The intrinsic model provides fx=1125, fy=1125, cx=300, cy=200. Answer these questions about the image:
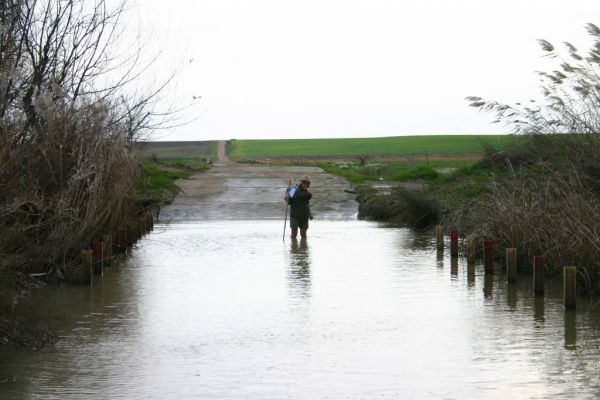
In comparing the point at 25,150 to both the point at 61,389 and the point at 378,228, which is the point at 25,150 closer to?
the point at 61,389

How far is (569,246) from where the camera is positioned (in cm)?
1554

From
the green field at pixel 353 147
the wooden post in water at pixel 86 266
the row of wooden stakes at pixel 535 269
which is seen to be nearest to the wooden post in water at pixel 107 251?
the wooden post in water at pixel 86 266

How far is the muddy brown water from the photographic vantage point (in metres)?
9.84

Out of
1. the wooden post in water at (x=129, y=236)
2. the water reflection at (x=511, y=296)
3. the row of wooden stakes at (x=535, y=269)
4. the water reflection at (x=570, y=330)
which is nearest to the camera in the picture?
the water reflection at (x=570, y=330)

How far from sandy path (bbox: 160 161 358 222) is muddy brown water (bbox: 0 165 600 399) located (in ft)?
46.4

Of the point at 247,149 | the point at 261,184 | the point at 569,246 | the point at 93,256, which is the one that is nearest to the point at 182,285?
the point at 93,256

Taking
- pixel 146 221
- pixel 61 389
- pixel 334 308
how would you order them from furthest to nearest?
1. pixel 146 221
2. pixel 334 308
3. pixel 61 389

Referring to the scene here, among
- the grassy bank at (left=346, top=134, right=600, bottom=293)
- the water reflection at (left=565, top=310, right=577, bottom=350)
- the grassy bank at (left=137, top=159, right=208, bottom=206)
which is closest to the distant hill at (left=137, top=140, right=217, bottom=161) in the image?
the grassy bank at (left=137, top=159, right=208, bottom=206)

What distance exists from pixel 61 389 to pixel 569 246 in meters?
8.24

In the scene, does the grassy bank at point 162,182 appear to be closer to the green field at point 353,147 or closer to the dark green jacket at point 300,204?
the dark green jacket at point 300,204

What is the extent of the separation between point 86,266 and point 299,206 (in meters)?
9.55

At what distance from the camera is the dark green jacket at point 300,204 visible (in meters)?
25.5

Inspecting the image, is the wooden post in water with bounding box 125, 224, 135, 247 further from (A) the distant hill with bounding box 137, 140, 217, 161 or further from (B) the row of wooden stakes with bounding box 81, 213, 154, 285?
(A) the distant hill with bounding box 137, 140, 217, 161

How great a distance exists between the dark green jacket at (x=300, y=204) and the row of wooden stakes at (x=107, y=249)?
3653 mm
